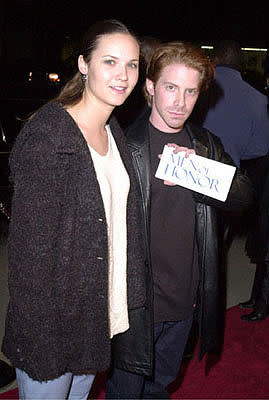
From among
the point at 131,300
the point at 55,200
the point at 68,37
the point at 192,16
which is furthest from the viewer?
the point at 68,37

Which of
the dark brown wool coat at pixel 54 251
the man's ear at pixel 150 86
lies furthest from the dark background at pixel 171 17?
the dark brown wool coat at pixel 54 251

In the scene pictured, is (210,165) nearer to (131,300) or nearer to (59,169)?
(131,300)

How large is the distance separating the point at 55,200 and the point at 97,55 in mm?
515

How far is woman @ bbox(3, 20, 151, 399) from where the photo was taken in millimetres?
1407

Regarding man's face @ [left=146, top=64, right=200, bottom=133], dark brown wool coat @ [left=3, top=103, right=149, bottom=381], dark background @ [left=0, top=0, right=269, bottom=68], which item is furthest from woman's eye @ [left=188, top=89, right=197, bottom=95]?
dark background @ [left=0, top=0, right=269, bottom=68]

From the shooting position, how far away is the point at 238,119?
334 centimetres

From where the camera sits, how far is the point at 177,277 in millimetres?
2035

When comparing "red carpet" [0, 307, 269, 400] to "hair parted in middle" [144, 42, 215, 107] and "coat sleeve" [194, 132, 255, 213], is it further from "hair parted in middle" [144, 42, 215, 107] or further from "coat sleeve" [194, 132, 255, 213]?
"hair parted in middle" [144, 42, 215, 107]

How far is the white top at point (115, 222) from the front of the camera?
5.26ft

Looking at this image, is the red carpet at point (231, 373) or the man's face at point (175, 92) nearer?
the man's face at point (175, 92)

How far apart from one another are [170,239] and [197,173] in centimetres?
28

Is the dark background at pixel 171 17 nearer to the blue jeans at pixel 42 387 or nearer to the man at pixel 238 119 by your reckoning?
the man at pixel 238 119

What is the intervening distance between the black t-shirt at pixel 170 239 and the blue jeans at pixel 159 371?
4.6 inches

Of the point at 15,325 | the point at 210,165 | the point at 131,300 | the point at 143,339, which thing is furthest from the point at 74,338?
the point at 210,165
